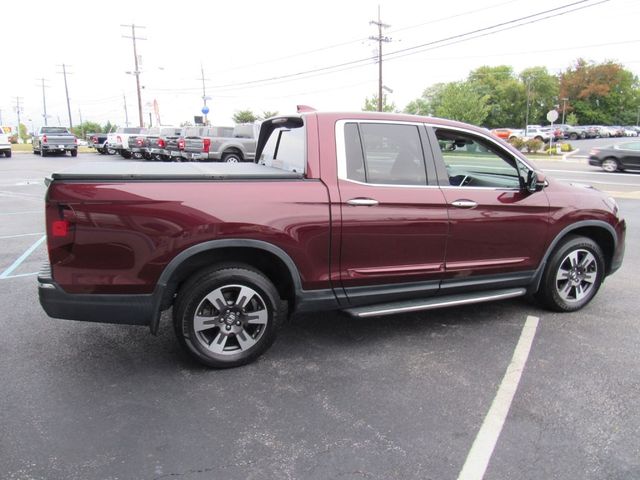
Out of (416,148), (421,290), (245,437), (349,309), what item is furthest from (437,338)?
(245,437)

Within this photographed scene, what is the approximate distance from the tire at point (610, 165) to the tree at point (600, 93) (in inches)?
3662

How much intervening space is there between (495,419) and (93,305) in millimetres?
2650

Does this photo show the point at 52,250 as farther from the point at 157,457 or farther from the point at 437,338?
the point at 437,338

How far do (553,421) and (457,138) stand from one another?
2.36 meters

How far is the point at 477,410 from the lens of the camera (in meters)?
3.17

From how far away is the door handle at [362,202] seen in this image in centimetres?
374

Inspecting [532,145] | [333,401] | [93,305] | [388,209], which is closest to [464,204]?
[388,209]

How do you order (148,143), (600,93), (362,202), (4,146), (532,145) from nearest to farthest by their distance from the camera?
1. (362,202)
2. (148,143)
3. (4,146)
4. (532,145)
5. (600,93)

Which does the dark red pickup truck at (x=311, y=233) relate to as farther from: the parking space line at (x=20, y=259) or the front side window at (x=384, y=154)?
the parking space line at (x=20, y=259)

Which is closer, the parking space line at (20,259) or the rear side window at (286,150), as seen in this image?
the rear side window at (286,150)

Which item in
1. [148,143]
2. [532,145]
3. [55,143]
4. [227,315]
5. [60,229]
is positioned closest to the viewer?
[60,229]

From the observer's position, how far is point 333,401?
129 inches

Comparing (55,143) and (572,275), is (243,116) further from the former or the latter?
(572,275)

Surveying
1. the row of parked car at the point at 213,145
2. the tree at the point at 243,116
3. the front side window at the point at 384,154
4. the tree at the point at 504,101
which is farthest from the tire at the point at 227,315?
the tree at the point at 504,101
